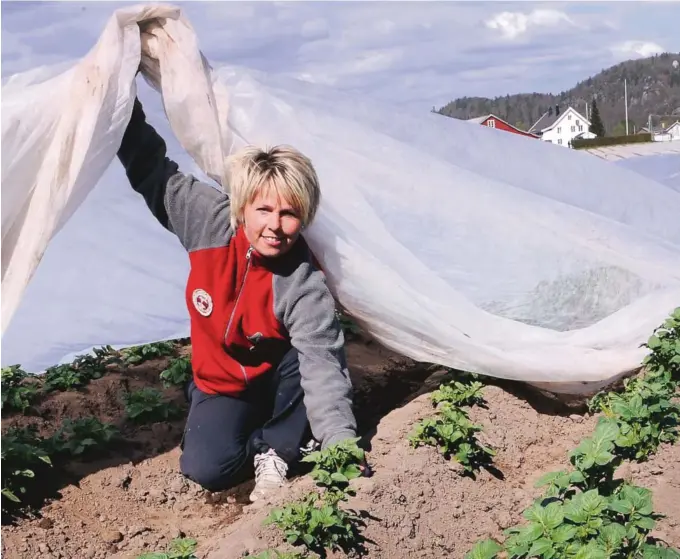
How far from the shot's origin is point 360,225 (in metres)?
3.00

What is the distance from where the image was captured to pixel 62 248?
2.83 metres

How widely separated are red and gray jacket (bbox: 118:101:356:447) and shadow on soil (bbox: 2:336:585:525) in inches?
17.2

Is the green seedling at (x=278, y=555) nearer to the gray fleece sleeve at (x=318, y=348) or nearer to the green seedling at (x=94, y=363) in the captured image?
the gray fleece sleeve at (x=318, y=348)

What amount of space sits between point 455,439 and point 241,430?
30.1 inches

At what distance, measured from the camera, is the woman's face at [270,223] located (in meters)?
2.56

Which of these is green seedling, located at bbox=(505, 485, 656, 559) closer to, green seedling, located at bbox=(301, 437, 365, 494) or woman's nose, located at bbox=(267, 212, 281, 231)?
green seedling, located at bbox=(301, 437, 365, 494)

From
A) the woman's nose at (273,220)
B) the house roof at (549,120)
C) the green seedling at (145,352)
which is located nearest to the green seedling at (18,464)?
the woman's nose at (273,220)

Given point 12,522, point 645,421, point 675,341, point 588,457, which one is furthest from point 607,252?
point 12,522

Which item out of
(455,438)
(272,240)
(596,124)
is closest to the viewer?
(272,240)

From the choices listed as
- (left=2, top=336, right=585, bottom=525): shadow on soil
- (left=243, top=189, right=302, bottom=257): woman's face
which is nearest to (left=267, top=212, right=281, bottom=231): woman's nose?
(left=243, top=189, right=302, bottom=257): woman's face

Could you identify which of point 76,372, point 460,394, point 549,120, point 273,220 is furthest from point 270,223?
point 549,120

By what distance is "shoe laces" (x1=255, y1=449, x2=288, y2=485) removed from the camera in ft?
9.26

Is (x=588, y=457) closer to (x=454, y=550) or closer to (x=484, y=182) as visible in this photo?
(x=454, y=550)

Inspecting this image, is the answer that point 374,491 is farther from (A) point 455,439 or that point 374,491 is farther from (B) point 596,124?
(B) point 596,124
